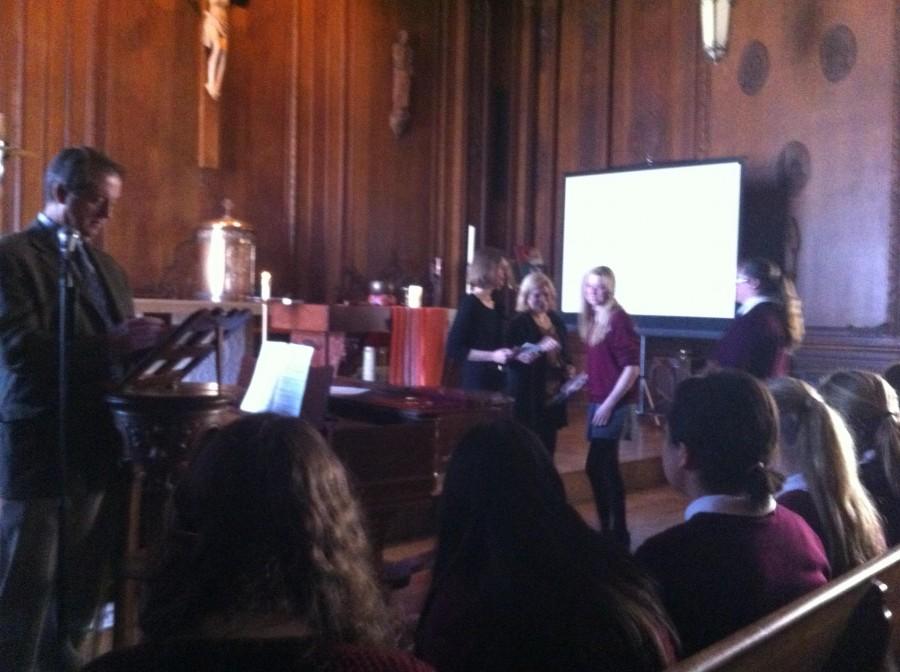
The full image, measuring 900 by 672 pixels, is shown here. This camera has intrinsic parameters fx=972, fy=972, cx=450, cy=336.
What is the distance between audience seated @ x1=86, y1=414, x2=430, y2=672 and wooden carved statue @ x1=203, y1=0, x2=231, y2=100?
19.6 feet

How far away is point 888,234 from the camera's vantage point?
6371mm

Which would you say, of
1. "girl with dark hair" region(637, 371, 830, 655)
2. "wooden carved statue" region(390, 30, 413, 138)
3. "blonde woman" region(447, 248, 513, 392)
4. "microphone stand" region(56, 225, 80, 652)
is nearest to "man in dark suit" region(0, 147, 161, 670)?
"microphone stand" region(56, 225, 80, 652)

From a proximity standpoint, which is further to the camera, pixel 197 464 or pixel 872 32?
pixel 872 32

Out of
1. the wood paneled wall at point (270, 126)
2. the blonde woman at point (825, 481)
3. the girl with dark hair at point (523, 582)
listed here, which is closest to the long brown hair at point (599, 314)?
the blonde woman at point (825, 481)

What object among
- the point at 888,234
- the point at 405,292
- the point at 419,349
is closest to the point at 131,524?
the point at 419,349

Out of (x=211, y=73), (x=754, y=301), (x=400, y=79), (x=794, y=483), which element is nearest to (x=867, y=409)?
(x=794, y=483)

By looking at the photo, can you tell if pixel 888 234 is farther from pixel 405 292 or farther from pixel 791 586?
pixel 791 586

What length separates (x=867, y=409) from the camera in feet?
8.13

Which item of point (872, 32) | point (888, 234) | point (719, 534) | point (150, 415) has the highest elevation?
point (872, 32)

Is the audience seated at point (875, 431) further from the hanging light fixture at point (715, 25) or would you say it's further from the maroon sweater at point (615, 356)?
the hanging light fixture at point (715, 25)

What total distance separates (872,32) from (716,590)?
5.84m

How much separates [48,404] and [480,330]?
6.95 feet

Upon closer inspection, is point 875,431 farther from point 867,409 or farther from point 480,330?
point 480,330

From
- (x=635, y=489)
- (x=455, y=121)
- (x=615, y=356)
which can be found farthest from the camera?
(x=455, y=121)
